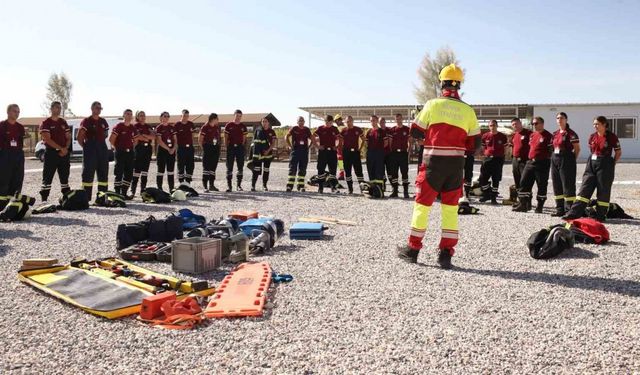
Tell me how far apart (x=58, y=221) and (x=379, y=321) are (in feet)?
23.2

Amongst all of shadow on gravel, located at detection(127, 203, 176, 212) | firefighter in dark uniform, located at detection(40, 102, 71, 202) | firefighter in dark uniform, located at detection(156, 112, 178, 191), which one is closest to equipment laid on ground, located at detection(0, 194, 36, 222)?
firefighter in dark uniform, located at detection(40, 102, 71, 202)

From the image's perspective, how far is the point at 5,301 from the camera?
461 centimetres

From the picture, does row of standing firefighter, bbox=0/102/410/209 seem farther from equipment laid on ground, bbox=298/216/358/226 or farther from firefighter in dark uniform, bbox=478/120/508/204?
equipment laid on ground, bbox=298/216/358/226

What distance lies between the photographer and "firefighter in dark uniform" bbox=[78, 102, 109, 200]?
1142cm

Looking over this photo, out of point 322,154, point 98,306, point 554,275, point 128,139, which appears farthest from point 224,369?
point 322,154

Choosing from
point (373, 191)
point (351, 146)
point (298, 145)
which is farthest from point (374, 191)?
point (298, 145)

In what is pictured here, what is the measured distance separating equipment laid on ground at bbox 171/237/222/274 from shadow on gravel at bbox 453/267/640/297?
261 centimetres

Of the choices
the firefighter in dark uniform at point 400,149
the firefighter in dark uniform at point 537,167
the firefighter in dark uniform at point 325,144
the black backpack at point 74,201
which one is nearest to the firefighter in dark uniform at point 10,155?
the black backpack at point 74,201

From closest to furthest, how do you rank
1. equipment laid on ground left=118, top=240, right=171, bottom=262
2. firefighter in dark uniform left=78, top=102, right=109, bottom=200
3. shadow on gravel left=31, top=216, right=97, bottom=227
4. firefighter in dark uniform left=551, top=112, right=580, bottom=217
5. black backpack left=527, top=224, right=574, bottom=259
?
equipment laid on ground left=118, top=240, right=171, bottom=262 → black backpack left=527, top=224, right=574, bottom=259 → shadow on gravel left=31, top=216, right=97, bottom=227 → firefighter in dark uniform left=551, top=112, right=580, bottom=217 → firefighter in dark uniform left=78, top=102, right=109, bottom=200

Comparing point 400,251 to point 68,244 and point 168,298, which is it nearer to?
point 168,298

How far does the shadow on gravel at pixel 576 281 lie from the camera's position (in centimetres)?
505

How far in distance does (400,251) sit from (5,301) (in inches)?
158

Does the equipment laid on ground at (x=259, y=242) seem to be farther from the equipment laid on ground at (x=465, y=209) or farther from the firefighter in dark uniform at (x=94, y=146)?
the firefighter in dark uniform at (x=94, y=146)

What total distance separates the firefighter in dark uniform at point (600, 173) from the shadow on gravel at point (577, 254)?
2.77 meters
